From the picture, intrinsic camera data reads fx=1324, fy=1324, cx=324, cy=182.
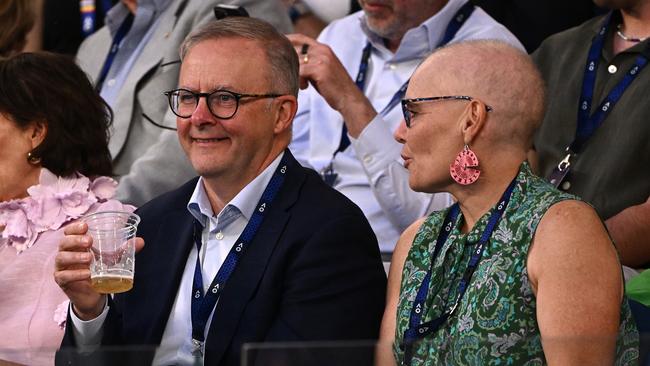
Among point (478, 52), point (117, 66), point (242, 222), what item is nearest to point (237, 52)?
point (242, 222)

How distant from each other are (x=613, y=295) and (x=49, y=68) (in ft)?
7.24

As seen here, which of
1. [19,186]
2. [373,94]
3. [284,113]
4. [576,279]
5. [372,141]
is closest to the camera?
[576,279]

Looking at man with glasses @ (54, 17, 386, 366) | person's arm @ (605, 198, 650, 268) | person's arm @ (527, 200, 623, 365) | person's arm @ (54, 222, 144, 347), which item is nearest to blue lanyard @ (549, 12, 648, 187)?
person's arm @ (605, 198, 650, 268)

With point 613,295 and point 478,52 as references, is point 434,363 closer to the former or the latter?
point 613,295

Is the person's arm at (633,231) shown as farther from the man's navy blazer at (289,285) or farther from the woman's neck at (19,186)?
the woman's neck at (19,186)

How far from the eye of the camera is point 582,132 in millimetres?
4434

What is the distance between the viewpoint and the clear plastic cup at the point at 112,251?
11.1 feet

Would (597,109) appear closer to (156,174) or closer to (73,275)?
(156,174)

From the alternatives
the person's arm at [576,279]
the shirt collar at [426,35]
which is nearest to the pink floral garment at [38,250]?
the shirt collar at [426,35]

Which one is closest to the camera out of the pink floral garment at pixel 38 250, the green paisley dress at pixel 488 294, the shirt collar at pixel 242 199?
the green paisley dress at pixel 488 294

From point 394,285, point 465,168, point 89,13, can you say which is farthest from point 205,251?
point 89,13

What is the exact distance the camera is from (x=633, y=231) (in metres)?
4.12


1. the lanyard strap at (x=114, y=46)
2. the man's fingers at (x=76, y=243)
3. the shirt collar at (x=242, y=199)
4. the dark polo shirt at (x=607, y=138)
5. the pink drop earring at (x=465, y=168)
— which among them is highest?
the pink drop earring at (x=465, y=168)

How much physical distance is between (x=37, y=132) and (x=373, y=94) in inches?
51.1
